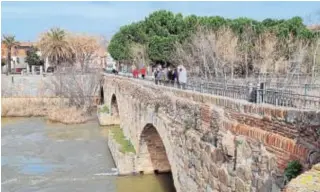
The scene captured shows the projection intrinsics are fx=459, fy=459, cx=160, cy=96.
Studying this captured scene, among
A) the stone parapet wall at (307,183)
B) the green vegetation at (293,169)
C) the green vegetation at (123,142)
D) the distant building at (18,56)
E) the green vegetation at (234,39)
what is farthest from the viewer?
the distant building at (18,56)

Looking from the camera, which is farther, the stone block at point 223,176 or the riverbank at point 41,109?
the riverbank at point 41,109

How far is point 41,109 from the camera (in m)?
39.3

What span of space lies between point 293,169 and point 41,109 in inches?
1400

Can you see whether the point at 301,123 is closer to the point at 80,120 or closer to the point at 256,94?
the point at 256,94

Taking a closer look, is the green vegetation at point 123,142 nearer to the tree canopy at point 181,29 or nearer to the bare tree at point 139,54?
the tree canopy at point 181,29

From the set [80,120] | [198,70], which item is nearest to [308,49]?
[198,70]

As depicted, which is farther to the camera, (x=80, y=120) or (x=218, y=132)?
(x=80, y=120)

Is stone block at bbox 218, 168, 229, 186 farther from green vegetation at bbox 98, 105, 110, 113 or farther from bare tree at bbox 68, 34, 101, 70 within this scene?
bare tree at bbox 68, 34, 101, 70

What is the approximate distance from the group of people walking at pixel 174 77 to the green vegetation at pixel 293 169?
7398mm

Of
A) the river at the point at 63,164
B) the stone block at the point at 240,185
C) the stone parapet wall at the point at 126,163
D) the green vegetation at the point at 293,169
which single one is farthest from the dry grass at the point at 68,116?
the green vegetation at the point at 293,169

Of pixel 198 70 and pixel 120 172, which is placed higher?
pixel 198 70

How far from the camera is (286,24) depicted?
2800 cm

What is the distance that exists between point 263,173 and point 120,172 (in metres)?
12.5

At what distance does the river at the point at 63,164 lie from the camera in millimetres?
17359
